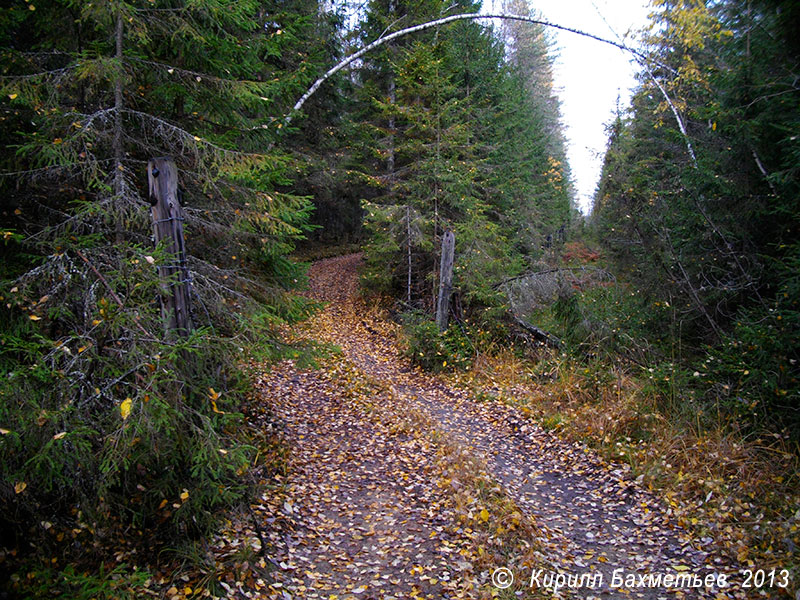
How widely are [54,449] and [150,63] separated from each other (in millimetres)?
4137

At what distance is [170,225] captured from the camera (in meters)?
4.44

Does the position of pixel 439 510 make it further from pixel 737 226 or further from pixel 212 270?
pixel 737 226

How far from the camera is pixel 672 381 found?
707 centimetres

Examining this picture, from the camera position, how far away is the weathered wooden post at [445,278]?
36.8 feet

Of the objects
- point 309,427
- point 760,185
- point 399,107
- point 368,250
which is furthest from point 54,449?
point 399,107

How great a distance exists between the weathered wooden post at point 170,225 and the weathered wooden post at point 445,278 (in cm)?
758

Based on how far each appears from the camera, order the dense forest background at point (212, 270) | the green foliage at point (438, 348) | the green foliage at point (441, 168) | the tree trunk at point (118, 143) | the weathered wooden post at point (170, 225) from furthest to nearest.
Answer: the green foliage at point (441, 168), the green foliage at point (438, 348), the tree trunk at point (118, 143), the weathered wooden post at point (170, 225), the dense forest background at point (212, 270)

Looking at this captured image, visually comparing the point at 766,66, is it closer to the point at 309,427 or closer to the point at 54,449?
the point at 309,427

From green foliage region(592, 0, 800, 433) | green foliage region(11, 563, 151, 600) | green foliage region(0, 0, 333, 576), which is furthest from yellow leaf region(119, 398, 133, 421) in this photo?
green foliage region(592, 0, 800, 433)

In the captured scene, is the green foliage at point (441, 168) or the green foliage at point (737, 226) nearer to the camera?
the green foliage at point (737, 226)

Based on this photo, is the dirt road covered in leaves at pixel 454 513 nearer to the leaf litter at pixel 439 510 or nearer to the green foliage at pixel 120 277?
the leaf litter at pixel 439 510

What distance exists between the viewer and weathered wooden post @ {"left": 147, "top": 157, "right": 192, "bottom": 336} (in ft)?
14.4

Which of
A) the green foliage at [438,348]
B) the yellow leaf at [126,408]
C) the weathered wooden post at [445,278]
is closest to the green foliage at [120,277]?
the yellow leaf at [126,408]

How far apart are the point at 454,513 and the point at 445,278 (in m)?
6.72
